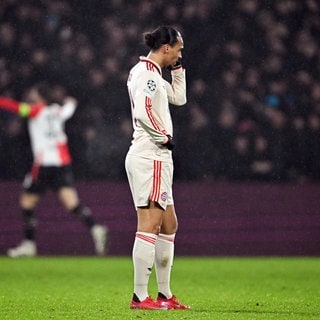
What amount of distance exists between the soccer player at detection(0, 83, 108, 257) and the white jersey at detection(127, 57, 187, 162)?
6415mm

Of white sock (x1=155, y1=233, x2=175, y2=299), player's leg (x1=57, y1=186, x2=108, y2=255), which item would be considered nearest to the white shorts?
white sock (x1=155, y1=233, x2=175, y2=299)

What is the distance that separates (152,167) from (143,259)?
1.90ft

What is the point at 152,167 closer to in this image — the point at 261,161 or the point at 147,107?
the point at 147,107

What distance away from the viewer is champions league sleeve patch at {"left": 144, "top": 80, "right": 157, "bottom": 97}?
702 cm

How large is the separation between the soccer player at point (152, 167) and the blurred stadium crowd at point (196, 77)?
6567 mm

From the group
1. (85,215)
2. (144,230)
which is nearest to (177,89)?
(144,230)

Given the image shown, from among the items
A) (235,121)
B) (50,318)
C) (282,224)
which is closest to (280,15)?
(235,121)

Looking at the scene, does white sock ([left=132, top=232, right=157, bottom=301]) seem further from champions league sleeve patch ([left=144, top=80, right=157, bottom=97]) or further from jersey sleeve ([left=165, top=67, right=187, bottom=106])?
jersey sleeve ([left=165, top=67, right=187, bottom=106])

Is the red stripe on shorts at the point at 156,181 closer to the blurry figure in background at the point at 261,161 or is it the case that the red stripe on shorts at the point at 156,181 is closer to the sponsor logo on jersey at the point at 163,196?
the sponsor logo on jersey at the point at 163,196

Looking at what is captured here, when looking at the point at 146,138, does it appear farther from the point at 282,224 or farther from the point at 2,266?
the point at 282,224

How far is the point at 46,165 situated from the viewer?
1414 centimetres

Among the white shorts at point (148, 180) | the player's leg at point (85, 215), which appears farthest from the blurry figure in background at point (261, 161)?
the white shorts at point (148, 180)

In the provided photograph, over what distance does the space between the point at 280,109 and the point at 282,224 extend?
4.99ft

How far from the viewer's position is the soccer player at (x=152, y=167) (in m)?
7.04
